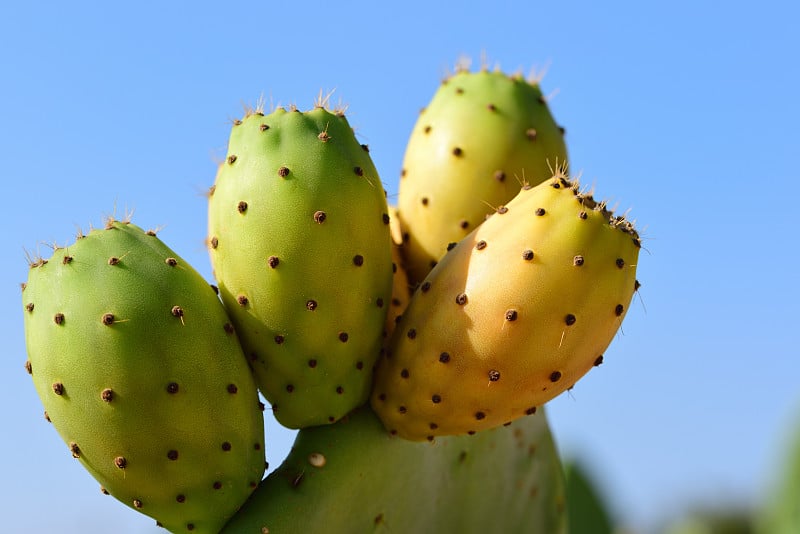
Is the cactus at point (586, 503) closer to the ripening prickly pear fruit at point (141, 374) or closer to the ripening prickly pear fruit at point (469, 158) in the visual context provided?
the ripening prickly pear fruit at point (469, 158)

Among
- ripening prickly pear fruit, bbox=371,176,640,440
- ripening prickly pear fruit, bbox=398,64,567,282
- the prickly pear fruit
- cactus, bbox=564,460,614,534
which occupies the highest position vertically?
ripening prickly pear fruit, bbox=398,64,567,282

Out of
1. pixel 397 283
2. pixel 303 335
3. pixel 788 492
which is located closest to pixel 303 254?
pixel 303 335

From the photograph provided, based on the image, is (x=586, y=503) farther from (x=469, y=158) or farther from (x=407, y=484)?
(x=469, y=158)

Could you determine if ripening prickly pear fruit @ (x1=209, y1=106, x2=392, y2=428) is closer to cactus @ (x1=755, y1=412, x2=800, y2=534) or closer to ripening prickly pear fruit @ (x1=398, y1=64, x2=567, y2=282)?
ripening prickly pear fruit @ (x1=398, y1=64, x2=567, y2=282)

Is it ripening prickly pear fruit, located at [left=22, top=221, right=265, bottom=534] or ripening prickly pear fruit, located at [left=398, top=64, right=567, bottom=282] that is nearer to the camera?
ripening prickly pear fruit, located at [left=22, top=221, right=265, bottom=534]

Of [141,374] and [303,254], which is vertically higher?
[303,254]

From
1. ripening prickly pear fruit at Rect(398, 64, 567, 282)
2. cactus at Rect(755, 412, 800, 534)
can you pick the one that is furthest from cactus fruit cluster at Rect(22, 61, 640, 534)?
cactus at Rect(755, 412, 800, 534)

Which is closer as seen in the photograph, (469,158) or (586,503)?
(469,158)
